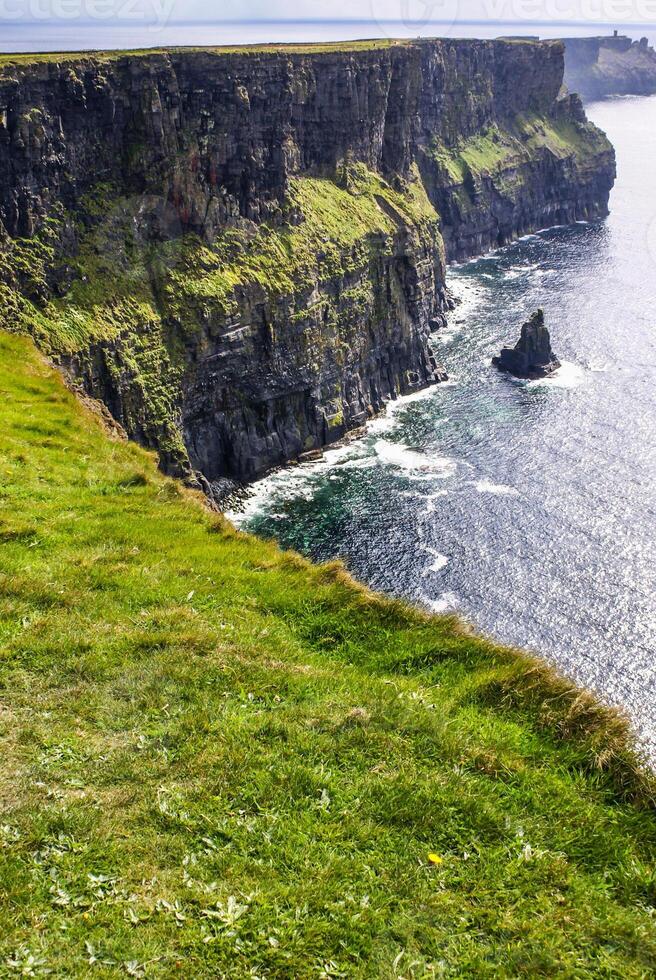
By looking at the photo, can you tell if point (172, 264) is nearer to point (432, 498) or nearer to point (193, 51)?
point (193, 51)

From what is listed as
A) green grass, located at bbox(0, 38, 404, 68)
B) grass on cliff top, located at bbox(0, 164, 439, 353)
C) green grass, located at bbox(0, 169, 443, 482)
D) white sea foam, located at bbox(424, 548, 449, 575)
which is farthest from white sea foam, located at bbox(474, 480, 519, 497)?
green grass, located at bbox(0, 38, 404, 68)

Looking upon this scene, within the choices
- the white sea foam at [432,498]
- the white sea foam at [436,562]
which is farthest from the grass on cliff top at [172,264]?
the white sea foam at [436,562]

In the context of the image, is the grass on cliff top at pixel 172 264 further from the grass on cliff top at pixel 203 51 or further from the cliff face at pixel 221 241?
the grass on cliff top at pixel 203 51

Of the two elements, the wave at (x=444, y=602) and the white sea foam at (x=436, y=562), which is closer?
the wave at (x=444, y=602)

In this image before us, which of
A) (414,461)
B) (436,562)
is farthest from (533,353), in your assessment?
(436,562)

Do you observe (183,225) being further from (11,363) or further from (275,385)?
(11,363)

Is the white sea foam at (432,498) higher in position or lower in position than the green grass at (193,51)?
lower
